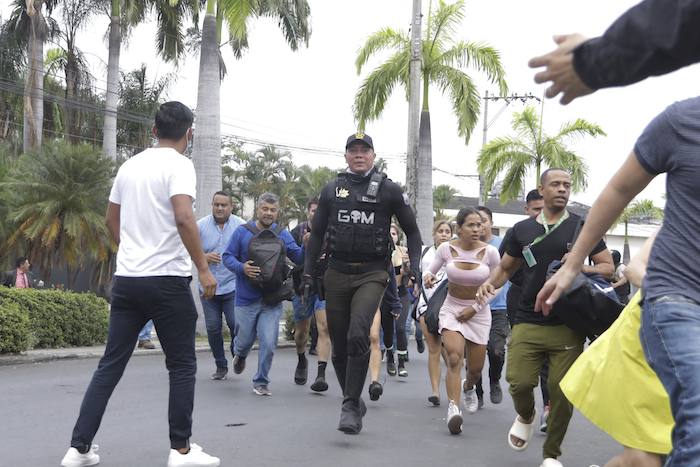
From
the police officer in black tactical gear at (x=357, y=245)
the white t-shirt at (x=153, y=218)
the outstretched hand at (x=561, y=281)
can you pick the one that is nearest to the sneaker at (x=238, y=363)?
the police officer in black tactical gear at (x=357, y=245)

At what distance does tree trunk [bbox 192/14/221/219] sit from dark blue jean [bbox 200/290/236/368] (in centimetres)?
546

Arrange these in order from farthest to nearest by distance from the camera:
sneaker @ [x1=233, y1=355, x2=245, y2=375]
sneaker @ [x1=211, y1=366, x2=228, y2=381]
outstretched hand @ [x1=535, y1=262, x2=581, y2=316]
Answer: sneaker @ [x1=211, y1=366, x2=228, y2=381], sneaker @ [x1=233, y1=355, x2=245, y2=375], outstretched hand @ [x1=535, y1=262, x2=581, y2=316]

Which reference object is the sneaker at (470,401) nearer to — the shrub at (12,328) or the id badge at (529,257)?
the id badge at (529,257)

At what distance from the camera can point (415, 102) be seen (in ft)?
63.1

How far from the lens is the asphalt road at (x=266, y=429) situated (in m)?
4.91

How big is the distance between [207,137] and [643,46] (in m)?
12.8

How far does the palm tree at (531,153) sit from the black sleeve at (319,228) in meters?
20.7

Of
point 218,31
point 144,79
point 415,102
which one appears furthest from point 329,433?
point 144,79

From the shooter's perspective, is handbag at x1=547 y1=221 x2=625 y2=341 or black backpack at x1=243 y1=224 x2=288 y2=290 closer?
handbag at x1=547 y1=221 x2=625 y2=341

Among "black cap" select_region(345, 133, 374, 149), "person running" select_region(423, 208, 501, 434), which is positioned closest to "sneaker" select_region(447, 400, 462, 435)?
"person running" select_region(423, 208, 501, 434)

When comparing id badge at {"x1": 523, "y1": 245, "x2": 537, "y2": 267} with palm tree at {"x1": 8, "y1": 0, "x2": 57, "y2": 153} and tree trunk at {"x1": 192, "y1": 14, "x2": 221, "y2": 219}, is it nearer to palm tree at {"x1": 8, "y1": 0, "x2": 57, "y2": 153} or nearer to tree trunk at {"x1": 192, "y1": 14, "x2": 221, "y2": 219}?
tree trunk at {"x1": 192, "y1": 14, "x2": 221, "y2": 219}

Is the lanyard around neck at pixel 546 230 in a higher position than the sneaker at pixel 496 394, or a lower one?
higher

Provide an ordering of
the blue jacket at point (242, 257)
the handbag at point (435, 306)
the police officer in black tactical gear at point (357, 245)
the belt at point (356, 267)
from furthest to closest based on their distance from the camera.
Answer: the blue jacket at point (242, 257) < the handbag at point (435, 306) < the belt at point (356, 267) < the police officer in black tactical gear at point (357, 245)

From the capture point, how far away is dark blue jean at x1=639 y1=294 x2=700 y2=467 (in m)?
2.19
